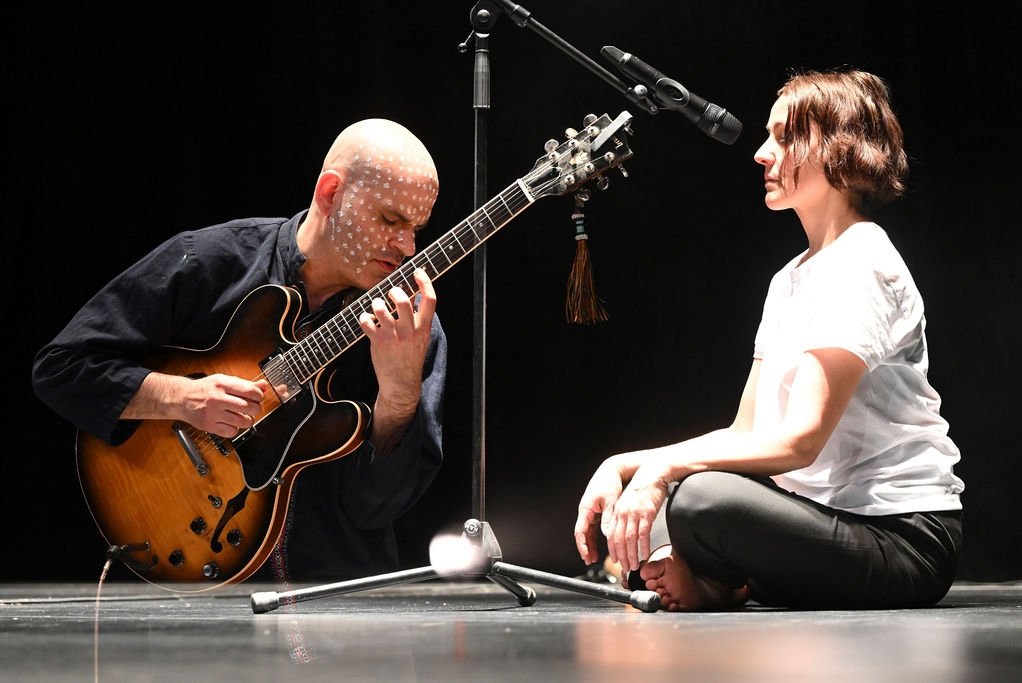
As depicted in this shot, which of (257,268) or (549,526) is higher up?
(257,268)

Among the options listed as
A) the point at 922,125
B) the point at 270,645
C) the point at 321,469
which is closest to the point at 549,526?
the point at 321,469

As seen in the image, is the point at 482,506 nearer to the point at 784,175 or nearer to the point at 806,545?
the point at 806,545

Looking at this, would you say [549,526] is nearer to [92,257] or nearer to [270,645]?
[92,257]

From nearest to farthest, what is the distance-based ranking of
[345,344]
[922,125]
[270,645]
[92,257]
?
[270,645]
[345,344]
[922,125]
[92,257]

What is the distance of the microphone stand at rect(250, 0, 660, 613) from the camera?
179 centimetres

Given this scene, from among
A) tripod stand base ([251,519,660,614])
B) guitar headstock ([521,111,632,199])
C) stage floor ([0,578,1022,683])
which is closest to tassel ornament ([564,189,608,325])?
guitar headstock ([521,111,632,199])

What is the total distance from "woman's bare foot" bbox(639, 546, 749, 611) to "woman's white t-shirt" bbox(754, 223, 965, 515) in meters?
0.23

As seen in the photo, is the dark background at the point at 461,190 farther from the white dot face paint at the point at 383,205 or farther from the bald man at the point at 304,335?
the white dot face paint at the point at 383,205

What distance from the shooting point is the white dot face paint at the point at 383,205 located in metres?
2.30

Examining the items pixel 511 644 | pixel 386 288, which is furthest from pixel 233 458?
pixel 511 644

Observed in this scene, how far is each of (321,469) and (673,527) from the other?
3.36 ft

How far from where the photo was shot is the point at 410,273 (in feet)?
6.98

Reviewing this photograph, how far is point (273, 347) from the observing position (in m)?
2.27

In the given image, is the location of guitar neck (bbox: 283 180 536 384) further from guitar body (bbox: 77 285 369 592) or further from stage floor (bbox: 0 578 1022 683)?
stage floor (bbox: 0 578 1022 683)
